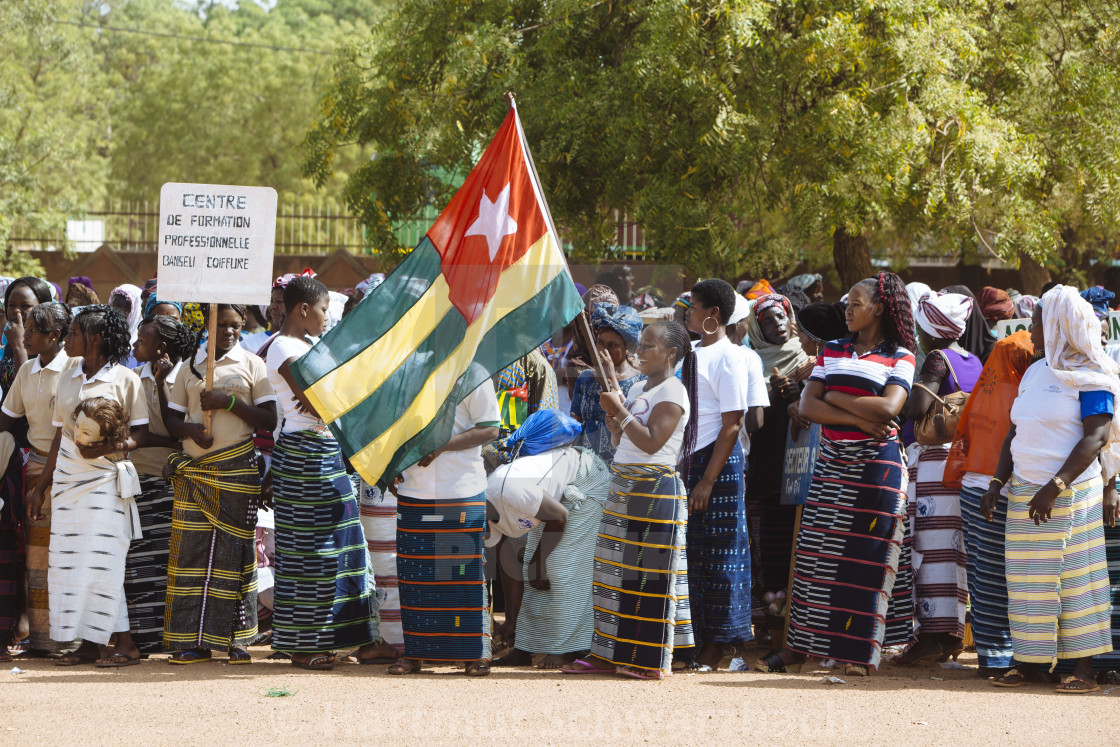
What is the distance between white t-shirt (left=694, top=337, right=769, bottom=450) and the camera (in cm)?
645

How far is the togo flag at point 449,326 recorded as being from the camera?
19.5 feet

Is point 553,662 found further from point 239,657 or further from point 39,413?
point 39,413

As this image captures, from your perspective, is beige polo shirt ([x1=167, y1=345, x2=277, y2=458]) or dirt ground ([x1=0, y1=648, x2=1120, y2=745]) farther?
beige polo shirt ([x1=167, y1=345, x2=277, y2=458])

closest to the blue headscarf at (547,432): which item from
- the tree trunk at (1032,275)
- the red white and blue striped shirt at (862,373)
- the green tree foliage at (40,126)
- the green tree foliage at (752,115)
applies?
the red white and blue striped shirt at (862,373)

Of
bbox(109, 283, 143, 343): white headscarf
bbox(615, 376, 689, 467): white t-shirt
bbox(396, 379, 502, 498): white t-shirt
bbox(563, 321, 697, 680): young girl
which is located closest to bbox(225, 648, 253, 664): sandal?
bbox(396, 379, 502, 498): white t-shirt

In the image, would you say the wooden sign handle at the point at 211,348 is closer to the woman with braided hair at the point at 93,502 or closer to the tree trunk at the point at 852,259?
the woman with braided hair at the point at 93,502

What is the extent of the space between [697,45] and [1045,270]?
10.0 m

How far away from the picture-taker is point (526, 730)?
17.0 feet

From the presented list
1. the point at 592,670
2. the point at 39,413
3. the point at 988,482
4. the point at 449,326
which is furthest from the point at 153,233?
the point at 988,482

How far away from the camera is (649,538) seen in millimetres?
6199

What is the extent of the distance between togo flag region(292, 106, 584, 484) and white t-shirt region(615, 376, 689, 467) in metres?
0.65

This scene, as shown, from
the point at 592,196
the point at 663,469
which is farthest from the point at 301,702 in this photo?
the point at 592,196

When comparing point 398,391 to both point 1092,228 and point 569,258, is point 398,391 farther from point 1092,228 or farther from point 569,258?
point 1092,228

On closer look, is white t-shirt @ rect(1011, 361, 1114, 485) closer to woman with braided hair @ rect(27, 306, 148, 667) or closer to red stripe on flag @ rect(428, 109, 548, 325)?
red stripe on flag @ rect(428, 109, 548, 325)
